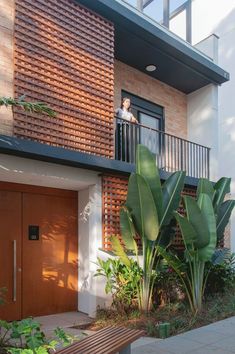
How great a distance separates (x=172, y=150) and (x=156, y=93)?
1.85 meters

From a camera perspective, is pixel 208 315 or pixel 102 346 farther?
pixel 208 315

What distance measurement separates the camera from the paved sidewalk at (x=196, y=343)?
562 centimetres

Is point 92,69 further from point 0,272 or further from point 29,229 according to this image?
point 0,272

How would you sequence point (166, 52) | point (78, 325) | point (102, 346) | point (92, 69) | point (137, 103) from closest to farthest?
point (102, 346), point (78, 325), point (92, 69), point (166, 52), point (137, 103)

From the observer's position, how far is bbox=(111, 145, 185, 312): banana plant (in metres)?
7.56

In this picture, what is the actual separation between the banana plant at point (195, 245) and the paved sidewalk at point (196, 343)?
124cm

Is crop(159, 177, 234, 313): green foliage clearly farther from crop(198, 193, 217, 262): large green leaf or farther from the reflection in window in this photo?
the reflection in window

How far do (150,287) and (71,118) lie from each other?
3755 millimetres

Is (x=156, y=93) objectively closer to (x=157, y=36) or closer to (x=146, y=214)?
(x=157, y=36)

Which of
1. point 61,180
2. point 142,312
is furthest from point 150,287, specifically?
point 61,180

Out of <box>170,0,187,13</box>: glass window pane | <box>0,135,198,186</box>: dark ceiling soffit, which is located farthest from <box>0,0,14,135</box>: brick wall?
<box>170,0,187,13</box>: glass window pane

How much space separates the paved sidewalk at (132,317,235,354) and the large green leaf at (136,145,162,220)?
2249 mm

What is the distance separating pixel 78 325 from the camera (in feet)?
24.9

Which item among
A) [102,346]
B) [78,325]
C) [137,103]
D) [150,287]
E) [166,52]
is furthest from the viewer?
[137,103]
